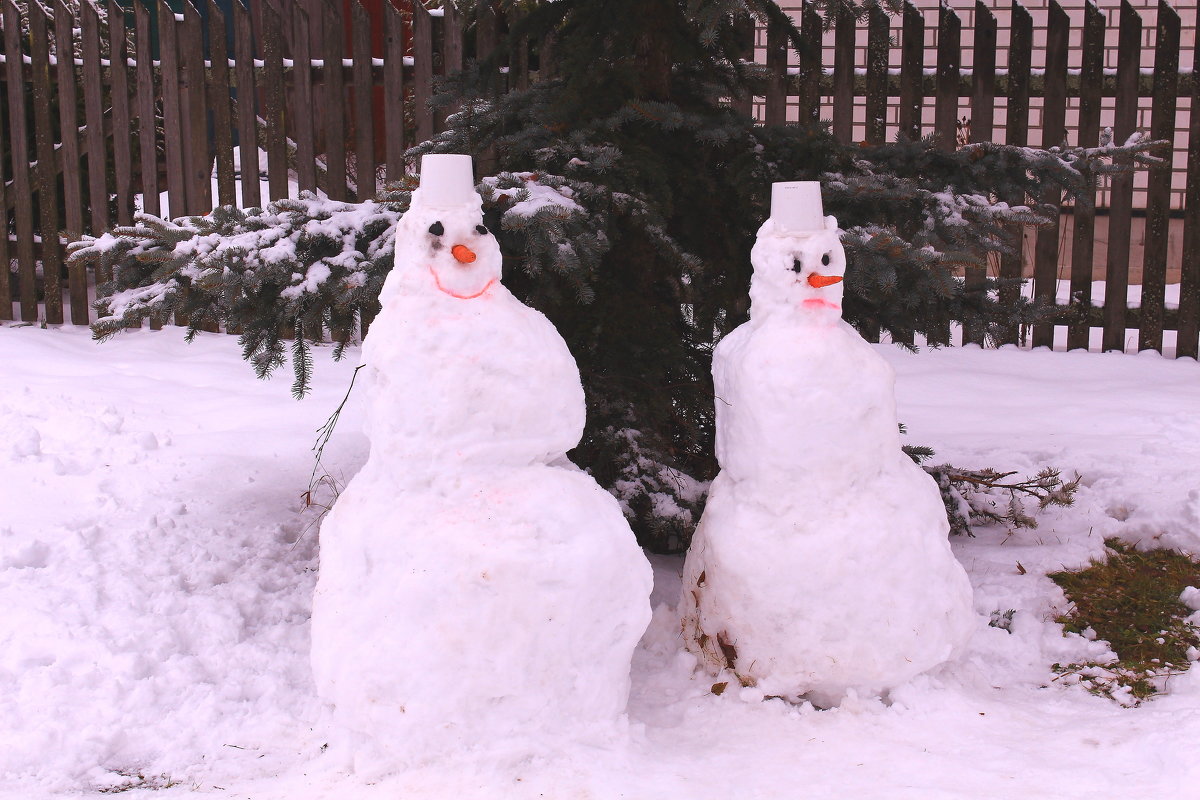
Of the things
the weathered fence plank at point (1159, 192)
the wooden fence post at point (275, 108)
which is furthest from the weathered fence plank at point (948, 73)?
the wooden fence post at point (275, 108)

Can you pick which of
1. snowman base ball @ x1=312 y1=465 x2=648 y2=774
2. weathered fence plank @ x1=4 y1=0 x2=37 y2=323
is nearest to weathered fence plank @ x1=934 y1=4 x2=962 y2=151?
snowman base ball @ x1=312 y1=465 x2=648 y2=774

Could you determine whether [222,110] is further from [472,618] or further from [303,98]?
[472,618]

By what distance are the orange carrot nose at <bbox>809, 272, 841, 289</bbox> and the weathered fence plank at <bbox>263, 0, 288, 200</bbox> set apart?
4.25 m

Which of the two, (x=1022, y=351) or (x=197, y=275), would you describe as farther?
(x=1022, y=351)

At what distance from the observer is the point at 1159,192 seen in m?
6.36

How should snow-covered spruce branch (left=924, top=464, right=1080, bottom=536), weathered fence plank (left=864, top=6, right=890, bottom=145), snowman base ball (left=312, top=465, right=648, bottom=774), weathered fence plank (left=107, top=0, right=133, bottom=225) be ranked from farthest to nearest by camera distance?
1. weathered fence plank (left=107, top=0, right=133, bottom=225)
2. weathered fence plank (left=864, top=6, right=890, bottom=145)
3. snow-covered spruce branch (left=924, top=464, right=1080, bottom=536)
4. snowman base ball (left=312, top=465, right=648, bottom=774)

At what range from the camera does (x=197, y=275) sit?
9.94 feet

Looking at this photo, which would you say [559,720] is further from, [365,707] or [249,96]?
[249,96]

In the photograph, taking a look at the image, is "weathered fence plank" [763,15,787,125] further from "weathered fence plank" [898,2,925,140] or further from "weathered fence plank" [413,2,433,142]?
"weathered fence plank" [413,2,433,142]

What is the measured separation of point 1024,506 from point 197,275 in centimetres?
327

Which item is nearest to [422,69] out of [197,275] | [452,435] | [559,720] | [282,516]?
[282,516]

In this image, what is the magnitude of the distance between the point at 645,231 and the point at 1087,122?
12.8 feet

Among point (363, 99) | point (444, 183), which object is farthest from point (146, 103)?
point (444, 183)

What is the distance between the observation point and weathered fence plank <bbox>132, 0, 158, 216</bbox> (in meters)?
6.59
